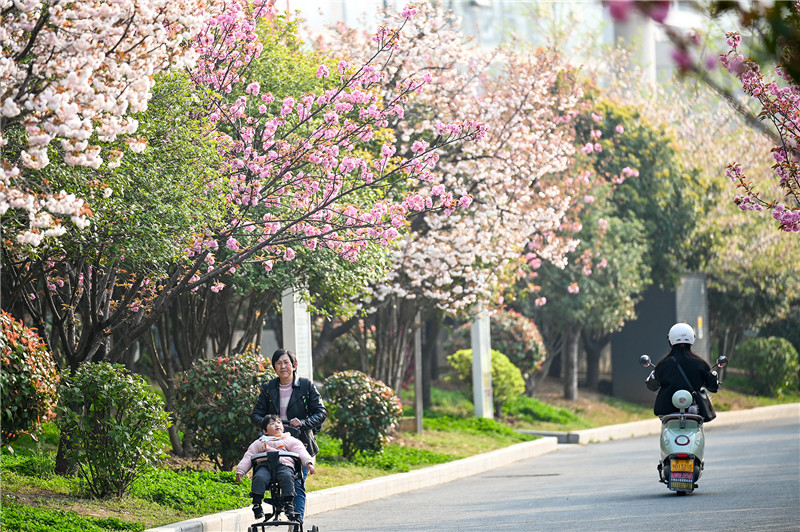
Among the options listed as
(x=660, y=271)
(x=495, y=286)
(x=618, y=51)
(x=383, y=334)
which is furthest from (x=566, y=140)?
(x=618, y=51)

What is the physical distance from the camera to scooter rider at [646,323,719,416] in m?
12.0

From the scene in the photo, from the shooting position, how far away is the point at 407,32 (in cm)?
1797

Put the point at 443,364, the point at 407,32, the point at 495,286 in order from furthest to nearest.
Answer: the point at 443,364 < the point at 495,286 < the point at 407,32

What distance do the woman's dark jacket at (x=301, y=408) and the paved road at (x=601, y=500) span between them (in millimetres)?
1413

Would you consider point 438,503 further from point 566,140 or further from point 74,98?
point 566,140

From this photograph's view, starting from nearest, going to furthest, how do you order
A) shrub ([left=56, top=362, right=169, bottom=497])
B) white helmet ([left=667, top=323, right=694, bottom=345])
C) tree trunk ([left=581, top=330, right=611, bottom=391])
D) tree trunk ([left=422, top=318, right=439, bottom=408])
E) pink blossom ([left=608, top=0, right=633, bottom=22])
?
pink blossom ([left=608, top=0, right=633, bottom=22]), shrub ([left=56, top=362, right=169, bottom=497]), white helmet ([left=667, top=323, right=694, bottom=345]), tree trunk ([left=422, top=318, right=439, bottom=408]), tree trunk ([left=581, top=330, right=611, bottom=391])

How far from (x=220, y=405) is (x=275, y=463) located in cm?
412

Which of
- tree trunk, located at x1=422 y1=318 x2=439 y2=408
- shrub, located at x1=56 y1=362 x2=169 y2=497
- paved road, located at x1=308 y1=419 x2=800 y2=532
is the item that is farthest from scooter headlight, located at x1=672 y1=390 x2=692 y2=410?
tree trunk, located at x1=422 y1=318 x2=439 y2=408

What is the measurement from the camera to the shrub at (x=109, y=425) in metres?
10.5

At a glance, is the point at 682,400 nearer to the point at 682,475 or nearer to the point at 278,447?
the point at 682,475

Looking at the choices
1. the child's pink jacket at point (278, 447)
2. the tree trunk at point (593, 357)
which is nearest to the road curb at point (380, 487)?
the child's pink jacket at point (278, 447)

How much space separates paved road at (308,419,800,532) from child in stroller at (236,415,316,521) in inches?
68.0

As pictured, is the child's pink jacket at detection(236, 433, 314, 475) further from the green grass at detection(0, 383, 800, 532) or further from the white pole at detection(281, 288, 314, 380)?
the white pole at detection(281, 288, 314, 380)

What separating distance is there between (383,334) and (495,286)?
7.26 ft
